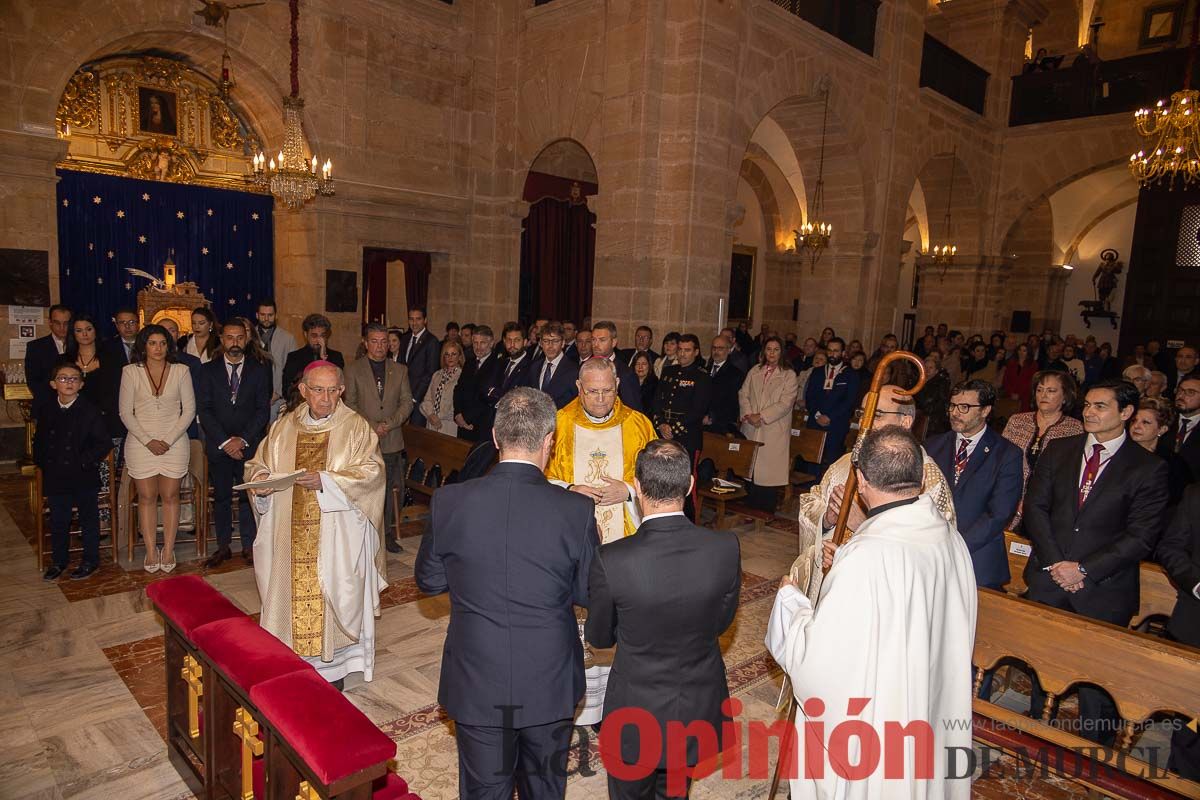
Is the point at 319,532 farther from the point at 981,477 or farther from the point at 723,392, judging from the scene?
the point at 723,392

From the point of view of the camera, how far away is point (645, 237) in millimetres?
9883

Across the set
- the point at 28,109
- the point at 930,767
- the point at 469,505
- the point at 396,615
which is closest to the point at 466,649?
the point at 469,505

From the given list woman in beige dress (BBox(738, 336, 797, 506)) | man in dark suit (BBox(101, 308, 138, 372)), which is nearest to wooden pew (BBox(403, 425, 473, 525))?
man in dark suit (BBox(101, 308, 138, 372))

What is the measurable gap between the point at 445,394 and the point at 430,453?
1.04 meters

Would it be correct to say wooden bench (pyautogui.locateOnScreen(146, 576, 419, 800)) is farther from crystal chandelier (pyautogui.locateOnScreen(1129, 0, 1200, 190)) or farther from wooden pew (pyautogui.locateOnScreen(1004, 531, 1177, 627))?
crystal chandelier (pyautogui.locateOnScreen(1129, 0, 1200, 190))

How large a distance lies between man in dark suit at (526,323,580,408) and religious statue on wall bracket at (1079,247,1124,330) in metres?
18.5

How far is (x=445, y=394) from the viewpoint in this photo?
24.9ft

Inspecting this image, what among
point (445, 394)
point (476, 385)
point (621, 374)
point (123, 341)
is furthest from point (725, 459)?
point (123, 341)

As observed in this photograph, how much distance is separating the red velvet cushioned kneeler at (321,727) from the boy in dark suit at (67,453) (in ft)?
12.3

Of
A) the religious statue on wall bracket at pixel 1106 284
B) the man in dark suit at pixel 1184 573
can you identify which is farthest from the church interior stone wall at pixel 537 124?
the man in dark suit at pixel 1184 573

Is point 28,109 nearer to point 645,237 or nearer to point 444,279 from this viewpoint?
point 444,279

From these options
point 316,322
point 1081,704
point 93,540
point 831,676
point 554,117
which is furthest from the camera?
point 554,117

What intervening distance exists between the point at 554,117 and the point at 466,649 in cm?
1027

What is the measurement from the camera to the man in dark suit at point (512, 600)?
225cm
